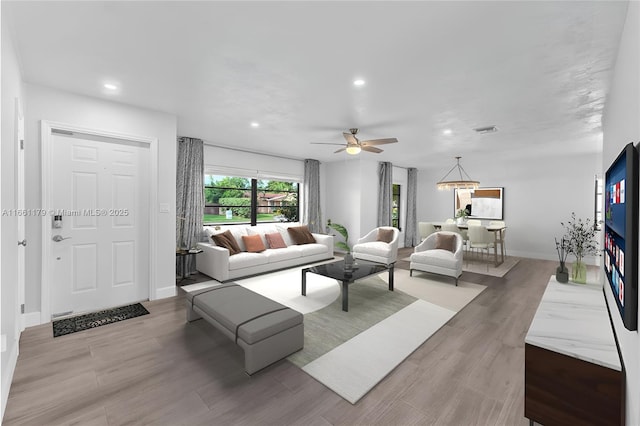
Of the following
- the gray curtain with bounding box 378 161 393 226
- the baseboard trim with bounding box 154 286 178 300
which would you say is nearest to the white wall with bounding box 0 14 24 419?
the baseboard trim with bounding box 154 286 178 300

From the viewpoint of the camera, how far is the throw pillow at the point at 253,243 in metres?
5.33

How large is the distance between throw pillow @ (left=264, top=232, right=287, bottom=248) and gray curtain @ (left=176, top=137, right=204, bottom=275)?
4.28 feet

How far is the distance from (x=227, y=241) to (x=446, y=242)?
3.98 metres

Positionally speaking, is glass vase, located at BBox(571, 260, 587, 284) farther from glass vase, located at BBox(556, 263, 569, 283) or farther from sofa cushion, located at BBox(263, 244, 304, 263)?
sofa cushion, located at BBox(263, 244, 304, 263)

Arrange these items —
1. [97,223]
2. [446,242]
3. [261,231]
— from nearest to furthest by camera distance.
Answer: [97,223] → [446,242] → [261,231]

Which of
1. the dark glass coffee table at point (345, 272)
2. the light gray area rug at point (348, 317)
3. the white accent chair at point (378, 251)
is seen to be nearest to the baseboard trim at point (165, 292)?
the dark glass coffee table at point (345, 272)

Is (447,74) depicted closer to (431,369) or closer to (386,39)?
(386,39)

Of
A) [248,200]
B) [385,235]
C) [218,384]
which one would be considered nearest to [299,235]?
[248,200]

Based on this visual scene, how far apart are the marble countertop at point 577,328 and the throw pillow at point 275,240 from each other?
4.36m

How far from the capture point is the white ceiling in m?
1.85

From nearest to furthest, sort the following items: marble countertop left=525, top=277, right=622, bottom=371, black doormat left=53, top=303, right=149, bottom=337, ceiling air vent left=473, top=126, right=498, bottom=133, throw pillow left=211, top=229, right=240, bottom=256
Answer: marble countertop left=525, top=277, right=622, bottom=371 → black doormat left=53, top=303, right=149, bottom=337 → ceiling air vent left=473, top=126, right=498, bottom=133 → throw pillow left=211, top=229, right=240, bottom=256

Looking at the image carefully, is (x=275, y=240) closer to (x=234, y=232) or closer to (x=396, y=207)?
(x=234, y=232)

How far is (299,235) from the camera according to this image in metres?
6.35

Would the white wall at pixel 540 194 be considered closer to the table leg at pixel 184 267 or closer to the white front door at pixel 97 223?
the table leg at pixel 184 267
